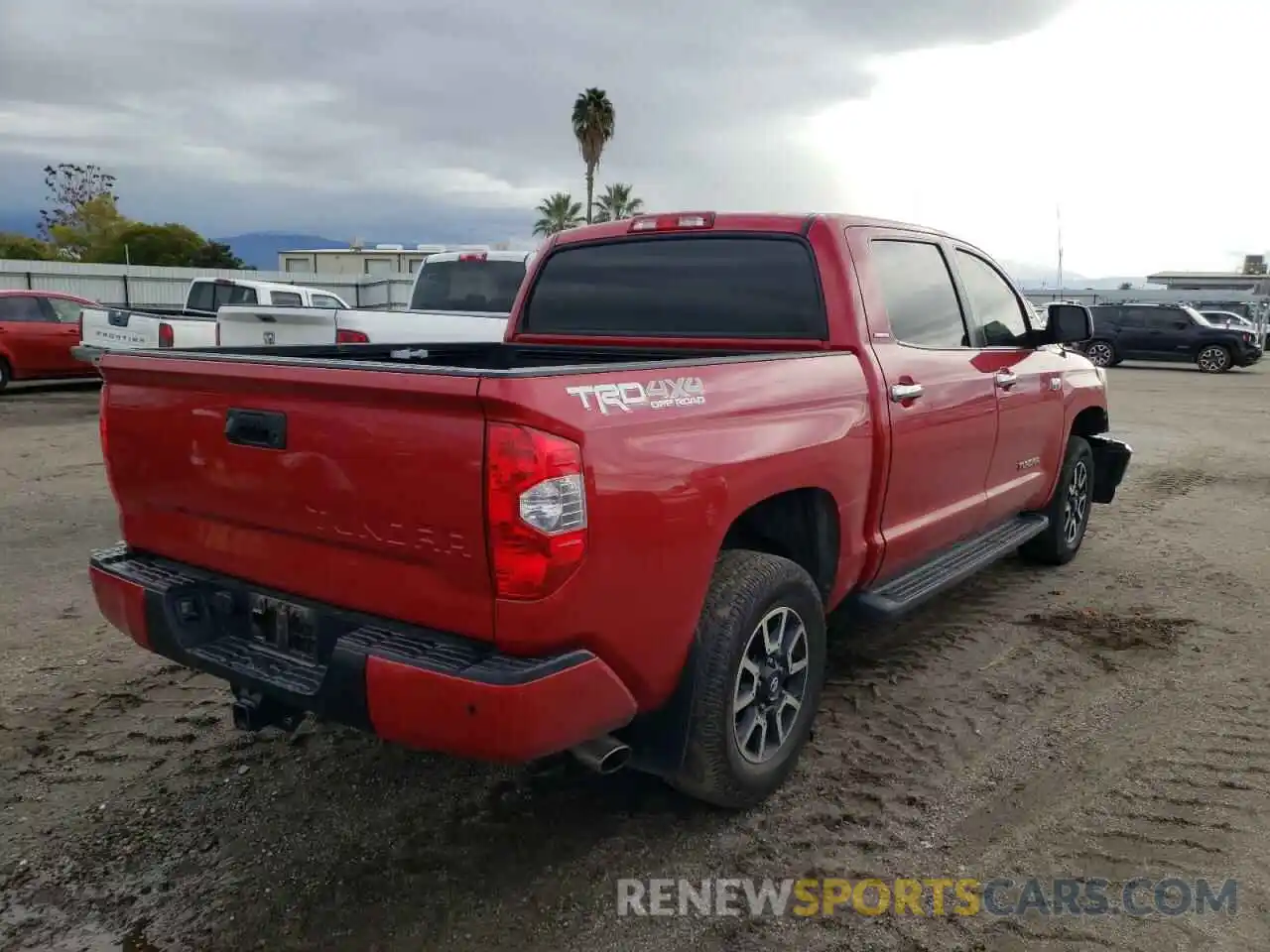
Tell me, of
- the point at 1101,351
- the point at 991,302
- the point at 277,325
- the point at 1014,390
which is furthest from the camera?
the point at 1101,351

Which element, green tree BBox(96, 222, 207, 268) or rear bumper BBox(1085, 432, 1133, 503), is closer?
rear bumper BBox(1085, 432, 1133, 503)

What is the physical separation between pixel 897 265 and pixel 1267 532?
4789mm

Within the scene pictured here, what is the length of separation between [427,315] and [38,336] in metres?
8.80

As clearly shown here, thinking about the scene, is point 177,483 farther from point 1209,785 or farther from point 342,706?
point 1209,785

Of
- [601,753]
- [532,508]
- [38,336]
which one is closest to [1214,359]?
[38,336]

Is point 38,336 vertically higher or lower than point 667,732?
higher

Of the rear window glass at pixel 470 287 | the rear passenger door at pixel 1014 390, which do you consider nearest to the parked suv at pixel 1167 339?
the rear window glass at pixel 470 287

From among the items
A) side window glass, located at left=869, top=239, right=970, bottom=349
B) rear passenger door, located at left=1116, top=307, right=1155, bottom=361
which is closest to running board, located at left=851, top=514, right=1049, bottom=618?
side window glass, located at left=869, top=239, right=970, bottom=349

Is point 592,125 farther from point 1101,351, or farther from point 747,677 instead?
point 747,677

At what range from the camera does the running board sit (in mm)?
3875

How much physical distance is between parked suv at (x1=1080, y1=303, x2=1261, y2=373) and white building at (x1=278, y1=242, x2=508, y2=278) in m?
21.4

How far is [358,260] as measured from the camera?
40688 millimetres

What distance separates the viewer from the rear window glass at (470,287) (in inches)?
418

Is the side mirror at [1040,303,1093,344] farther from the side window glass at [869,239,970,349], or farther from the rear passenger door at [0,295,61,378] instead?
the rear passenger door at [0,295,61,378]
